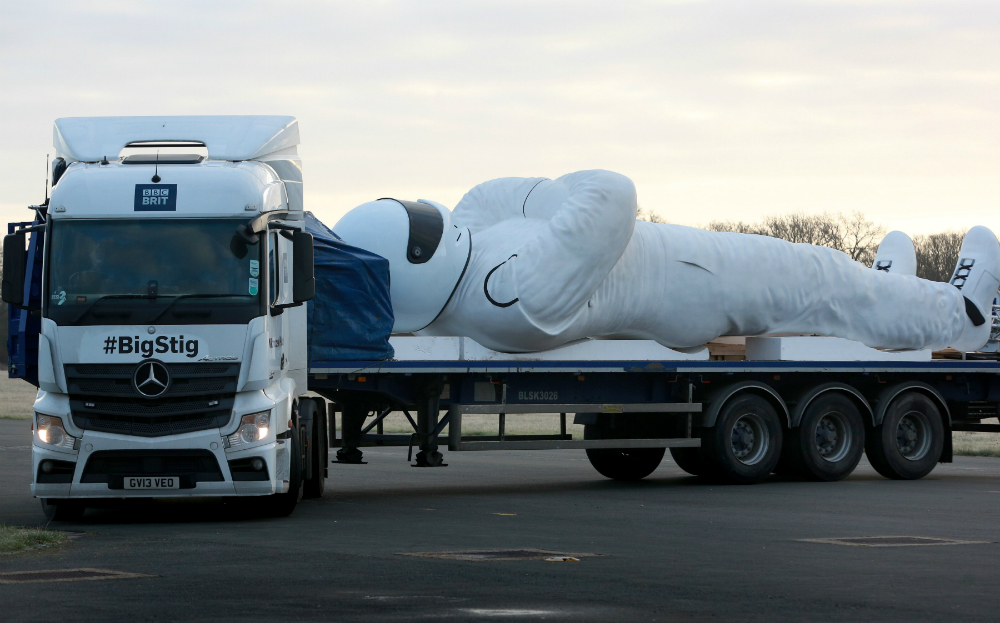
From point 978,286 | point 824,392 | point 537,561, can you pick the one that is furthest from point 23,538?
point 978,286

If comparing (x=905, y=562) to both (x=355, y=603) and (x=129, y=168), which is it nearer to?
(x=355, y=603)

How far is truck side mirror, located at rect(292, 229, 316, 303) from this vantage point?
12.3m

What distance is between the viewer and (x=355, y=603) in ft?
24.9

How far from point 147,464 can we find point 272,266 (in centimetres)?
205

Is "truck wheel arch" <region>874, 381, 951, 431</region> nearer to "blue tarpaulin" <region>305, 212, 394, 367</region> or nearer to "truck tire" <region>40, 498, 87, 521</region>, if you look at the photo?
"blue tarpaulin" <region>305, 212, 394, 367</region>

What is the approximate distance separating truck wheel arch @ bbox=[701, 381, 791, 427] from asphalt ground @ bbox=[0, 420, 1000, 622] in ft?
2.96

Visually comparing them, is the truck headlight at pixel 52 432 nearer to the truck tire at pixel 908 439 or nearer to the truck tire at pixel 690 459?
the truck tire at pixel 690 459

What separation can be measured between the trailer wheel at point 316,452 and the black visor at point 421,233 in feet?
8.01

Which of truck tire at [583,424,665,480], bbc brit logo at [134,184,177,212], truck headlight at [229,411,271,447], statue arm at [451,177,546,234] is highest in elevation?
statue arm at [451,177,546,234]

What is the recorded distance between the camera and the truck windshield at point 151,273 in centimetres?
1182

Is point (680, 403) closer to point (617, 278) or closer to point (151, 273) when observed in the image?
point (617, 278)

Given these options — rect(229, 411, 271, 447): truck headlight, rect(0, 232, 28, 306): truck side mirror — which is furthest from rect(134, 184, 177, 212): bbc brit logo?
rect(229, 411, 271, 447): truck headlight

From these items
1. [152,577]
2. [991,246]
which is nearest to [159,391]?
[152,577]

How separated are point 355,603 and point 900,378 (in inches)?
491
